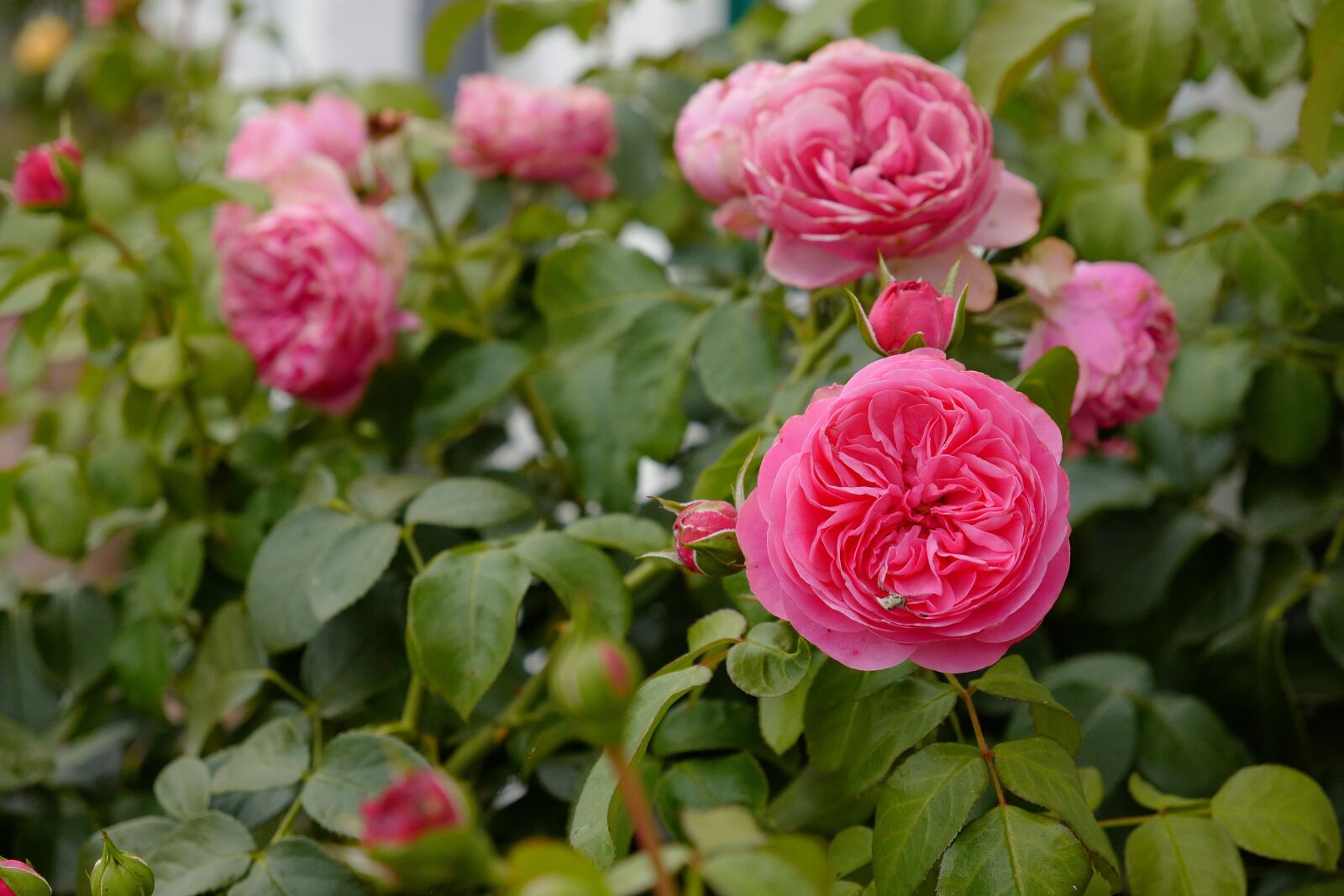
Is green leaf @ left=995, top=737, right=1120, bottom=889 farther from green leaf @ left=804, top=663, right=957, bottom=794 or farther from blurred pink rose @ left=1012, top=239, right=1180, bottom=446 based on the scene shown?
blurred pink rose @ left=1012, top=239, right=1180, bottom=446

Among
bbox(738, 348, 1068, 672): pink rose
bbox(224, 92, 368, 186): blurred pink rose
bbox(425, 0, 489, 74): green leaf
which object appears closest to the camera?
bbox(738, 348, 1068, 672): pink rose

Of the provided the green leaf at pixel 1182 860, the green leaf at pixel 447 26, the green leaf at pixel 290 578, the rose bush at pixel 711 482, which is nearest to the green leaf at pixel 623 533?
the rose bush at pixel 711 482

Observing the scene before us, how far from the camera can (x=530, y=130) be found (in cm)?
70

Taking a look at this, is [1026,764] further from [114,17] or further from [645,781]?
[114,17]

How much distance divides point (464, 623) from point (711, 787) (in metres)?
0.12

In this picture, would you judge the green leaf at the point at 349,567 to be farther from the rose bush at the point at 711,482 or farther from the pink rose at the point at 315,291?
the pink rose at the point at 315,291

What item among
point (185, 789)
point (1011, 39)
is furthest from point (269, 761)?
point (1011, 39)

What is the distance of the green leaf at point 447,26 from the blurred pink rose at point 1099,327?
0.52 m

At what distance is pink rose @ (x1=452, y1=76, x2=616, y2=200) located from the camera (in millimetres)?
703

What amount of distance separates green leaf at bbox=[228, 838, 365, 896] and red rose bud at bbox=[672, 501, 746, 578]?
196 mm

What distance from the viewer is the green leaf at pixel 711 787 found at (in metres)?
0.44

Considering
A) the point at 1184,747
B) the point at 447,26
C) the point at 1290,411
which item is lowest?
the point at 1184,747

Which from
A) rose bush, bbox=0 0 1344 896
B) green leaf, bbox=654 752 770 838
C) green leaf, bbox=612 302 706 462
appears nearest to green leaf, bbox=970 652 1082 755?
rose bush, bbox=0 0 1344 896

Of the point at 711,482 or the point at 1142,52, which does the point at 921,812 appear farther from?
the point at 1142,52
